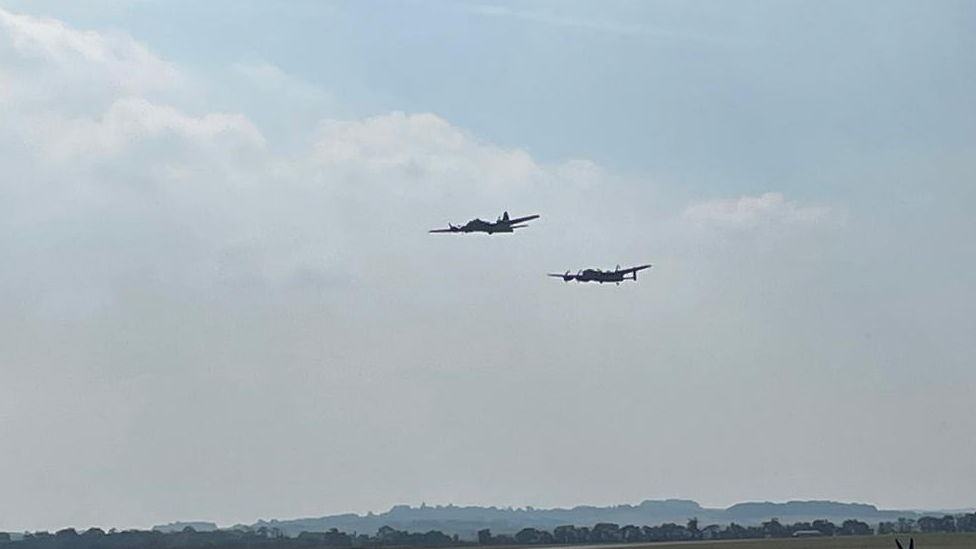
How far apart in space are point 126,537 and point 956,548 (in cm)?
8529

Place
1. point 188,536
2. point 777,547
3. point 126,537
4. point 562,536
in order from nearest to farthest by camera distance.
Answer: point 777,547
point 126,537
point 188,536
point 562,536

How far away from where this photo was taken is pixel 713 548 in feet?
386

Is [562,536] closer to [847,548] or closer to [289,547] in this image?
[289,547]

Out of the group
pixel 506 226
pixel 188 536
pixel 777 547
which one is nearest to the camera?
pixel 506 226

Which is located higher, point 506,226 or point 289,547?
point 506,226

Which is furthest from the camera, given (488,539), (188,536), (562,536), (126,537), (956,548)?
→ (562,536)

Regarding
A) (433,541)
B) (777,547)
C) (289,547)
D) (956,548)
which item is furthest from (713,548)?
(433,541)

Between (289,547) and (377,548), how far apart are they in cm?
1045

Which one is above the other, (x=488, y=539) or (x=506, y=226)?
(x=506, y=226)

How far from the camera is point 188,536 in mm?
166000

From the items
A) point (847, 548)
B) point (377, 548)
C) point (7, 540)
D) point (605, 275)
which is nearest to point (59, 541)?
point (7, 540)

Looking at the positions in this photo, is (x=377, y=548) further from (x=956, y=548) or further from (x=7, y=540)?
(x=956, y=548)

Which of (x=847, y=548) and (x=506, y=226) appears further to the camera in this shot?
(x=847, y=548)

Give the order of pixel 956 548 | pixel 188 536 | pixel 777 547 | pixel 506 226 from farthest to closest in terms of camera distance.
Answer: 1. pixel 188 536
2. pixel 777 547
3. pixel 956 548
4. pixel 506 226
